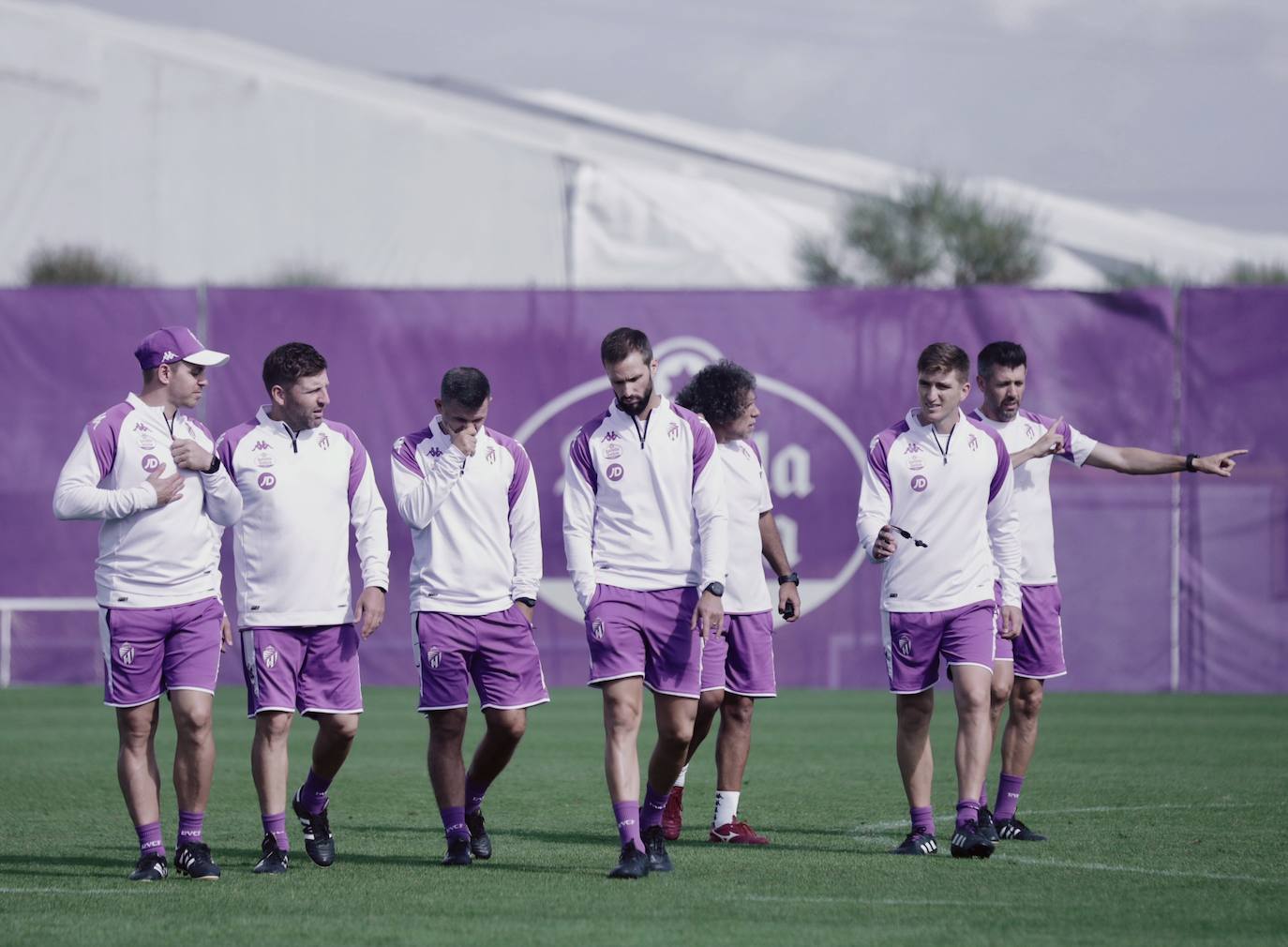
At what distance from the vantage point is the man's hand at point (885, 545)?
7.61m

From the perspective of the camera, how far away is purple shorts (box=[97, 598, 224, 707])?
7.12 meters

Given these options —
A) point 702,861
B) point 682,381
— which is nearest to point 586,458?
point 702,861

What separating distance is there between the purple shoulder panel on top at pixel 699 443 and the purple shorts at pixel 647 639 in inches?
19.6

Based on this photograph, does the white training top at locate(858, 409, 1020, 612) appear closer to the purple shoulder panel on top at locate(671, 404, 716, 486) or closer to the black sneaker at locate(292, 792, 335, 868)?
the purple shoulder panel on top at locate(671, 404, 716, 486)

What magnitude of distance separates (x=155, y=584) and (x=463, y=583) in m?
1.26

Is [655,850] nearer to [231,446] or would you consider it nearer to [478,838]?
[478,838]

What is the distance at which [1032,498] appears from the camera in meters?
8.80

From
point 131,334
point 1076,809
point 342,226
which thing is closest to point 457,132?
point 342,226

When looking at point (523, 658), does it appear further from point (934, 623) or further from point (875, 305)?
point (875, 305)

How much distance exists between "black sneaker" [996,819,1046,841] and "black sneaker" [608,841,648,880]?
2040 mm

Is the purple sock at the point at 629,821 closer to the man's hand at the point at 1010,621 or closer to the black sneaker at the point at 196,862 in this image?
the black sneaker at the point at 196,862

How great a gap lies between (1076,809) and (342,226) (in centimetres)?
3012

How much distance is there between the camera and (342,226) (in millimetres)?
37250

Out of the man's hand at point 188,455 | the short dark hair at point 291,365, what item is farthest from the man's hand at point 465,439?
the man's hand at point 188,455
